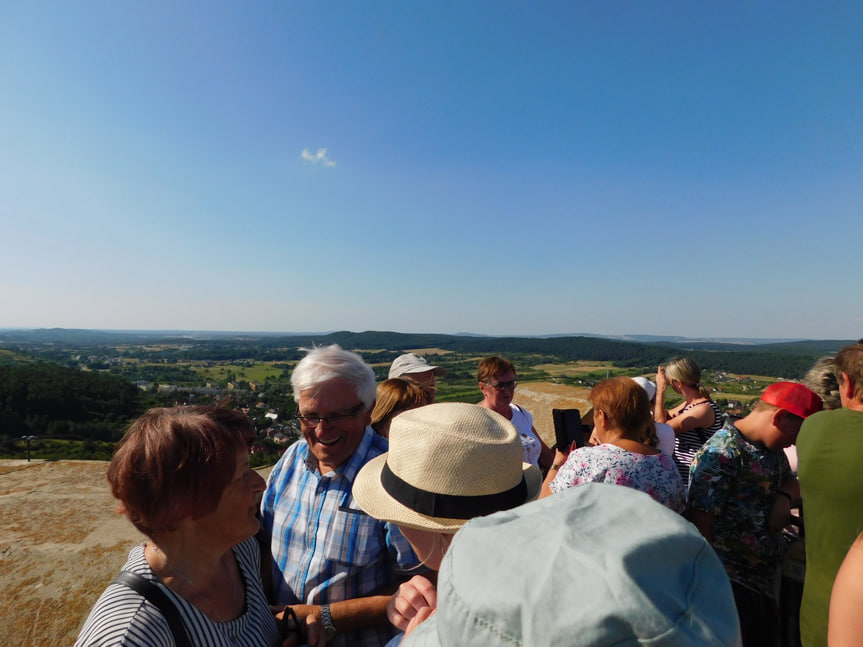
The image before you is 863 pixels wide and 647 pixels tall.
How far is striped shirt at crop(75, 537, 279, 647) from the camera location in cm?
129

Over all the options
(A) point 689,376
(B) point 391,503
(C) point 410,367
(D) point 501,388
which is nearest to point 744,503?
(A) point 689,376

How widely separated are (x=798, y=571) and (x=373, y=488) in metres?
3.22

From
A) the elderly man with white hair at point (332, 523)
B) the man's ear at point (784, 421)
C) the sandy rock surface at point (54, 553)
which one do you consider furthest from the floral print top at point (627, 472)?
the sandy rock surface at point (54, 553)

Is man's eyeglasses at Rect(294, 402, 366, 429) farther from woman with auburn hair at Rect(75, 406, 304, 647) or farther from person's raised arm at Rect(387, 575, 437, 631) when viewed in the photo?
person's raised arm at Rect(387, 575, 437, 631)

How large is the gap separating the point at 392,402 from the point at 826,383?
360 centimetres

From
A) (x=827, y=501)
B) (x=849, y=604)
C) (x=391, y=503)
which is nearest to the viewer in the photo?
(x=849, y=604)

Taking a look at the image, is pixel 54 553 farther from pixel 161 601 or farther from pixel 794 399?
pixel 794 399

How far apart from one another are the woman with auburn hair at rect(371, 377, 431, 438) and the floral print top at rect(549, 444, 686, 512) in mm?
→ 1397

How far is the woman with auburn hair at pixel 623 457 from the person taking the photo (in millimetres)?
2451

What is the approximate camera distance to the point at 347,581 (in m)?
2.09

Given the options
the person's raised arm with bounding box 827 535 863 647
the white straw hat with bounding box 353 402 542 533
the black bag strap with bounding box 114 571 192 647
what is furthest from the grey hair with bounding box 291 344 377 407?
the person's raised arm with bounding box 827 535 863 647

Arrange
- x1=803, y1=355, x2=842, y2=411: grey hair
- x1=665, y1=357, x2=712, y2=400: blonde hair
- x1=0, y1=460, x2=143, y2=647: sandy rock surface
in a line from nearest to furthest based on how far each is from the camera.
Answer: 1. x1=0, y1=460, x2=143, y2=647: sandy rock surface
2. x1=803, y1=355, x2=842, y2=411: grey hair
3. x1=665, y1=357, x2=712, y2=400: blonde hair

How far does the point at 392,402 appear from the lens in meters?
3.49

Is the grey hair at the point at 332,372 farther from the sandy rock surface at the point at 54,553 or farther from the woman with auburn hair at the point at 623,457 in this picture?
the sandy rock surface at the point at 54,553
